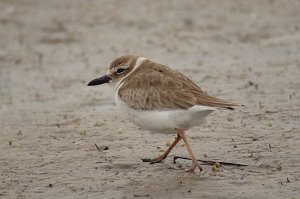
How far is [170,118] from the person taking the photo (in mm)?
7520

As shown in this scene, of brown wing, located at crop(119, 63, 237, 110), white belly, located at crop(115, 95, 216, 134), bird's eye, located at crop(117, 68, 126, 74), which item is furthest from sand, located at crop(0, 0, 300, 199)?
bird's eye, located at crop(117, 68, 126, 74)

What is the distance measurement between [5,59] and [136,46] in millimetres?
2691

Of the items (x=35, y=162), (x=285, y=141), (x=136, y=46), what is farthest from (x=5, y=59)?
(x=285, y=141)

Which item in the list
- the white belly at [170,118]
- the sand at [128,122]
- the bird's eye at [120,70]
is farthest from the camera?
the bird's eye at [120,70]

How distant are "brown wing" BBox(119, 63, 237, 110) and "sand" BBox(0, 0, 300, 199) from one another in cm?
74

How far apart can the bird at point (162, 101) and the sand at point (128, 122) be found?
1.70 ft

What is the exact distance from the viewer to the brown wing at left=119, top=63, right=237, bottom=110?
747 cm

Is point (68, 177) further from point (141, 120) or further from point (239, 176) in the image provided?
point (239, 176)

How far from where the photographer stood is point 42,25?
15766 millimetres

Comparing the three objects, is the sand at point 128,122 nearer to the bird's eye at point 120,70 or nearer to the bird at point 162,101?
the bird at point 162,101

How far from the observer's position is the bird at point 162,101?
24.4ft

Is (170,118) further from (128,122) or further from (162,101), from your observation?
(128,122)

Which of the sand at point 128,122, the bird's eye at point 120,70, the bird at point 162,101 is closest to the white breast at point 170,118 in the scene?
the bird at point 162,101

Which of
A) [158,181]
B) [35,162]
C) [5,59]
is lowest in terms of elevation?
[5,59]
